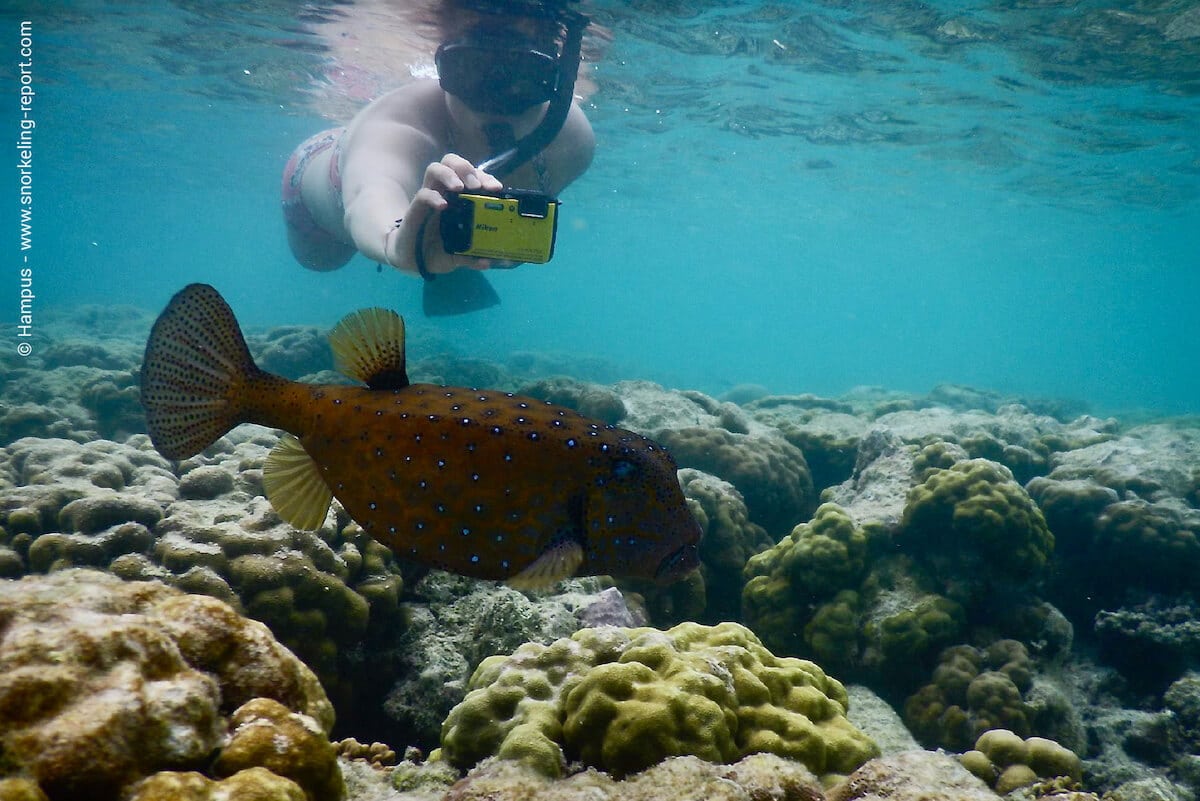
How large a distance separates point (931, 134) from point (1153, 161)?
9.64m

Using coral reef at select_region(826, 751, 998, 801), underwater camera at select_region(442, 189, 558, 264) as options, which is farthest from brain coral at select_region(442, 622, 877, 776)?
underwater camera at select_region(442, 189, 558, 264)

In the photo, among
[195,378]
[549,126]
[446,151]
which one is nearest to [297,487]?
[195,378]

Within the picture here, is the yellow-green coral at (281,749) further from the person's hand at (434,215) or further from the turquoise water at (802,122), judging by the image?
the turquoise water at (802,122)

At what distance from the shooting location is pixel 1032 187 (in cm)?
3247

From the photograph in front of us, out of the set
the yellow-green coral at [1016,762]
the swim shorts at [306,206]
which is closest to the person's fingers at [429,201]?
the yellow-green coral at [1016,762]

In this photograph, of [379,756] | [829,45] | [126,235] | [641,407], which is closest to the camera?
[379,756]

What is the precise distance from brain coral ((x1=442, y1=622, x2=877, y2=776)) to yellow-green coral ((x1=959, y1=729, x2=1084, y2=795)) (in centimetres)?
98

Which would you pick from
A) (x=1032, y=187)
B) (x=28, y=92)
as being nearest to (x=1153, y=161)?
(x=1032, y=187)

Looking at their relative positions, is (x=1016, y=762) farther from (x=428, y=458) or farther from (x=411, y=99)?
(x=411, y=99)

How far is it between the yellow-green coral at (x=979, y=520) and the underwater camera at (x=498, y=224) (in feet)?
12.8

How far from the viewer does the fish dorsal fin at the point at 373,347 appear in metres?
2.67

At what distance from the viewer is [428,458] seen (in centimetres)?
242

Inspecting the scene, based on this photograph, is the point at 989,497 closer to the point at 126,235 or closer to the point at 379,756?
the point at 379,756

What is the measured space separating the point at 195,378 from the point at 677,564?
6.94 feet
